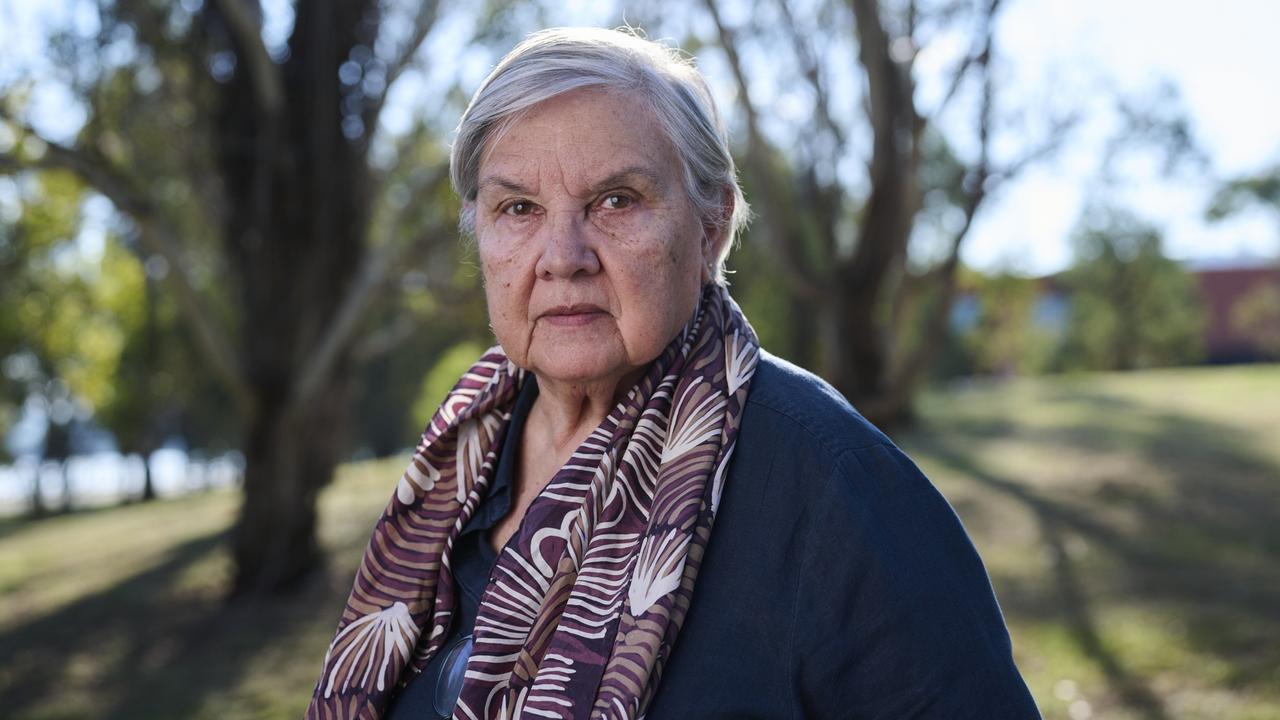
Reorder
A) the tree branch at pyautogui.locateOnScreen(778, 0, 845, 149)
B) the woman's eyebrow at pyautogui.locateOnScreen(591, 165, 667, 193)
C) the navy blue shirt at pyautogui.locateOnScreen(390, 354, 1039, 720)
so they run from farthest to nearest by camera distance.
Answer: the tree branch at pyautogui.locateOnScreen(778, 0, 845, 149)
the woman's eyebrow at pyautogui.locateOnScreen(591, 165, 667, 193)
the navy blue shirt at pyautogui.locateOnScreen(390, 354, 1039, 720)

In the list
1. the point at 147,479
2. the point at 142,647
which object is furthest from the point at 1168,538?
the point at 147,479

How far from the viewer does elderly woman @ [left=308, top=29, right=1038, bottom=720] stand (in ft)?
5.58

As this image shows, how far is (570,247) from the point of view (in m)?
2.06

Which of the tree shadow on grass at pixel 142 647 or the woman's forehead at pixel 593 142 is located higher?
the woman's forehead at pixel 593 142

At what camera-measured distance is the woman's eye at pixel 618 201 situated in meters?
2.05

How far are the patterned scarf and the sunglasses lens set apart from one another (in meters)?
0.06

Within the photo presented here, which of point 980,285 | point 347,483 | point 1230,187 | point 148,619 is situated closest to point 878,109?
point 148,619

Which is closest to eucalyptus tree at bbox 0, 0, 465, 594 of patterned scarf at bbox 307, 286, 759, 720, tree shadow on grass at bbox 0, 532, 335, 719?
tree shadow on grass at bbox 0, 532, 335, 719

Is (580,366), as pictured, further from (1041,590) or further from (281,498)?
(281,498)

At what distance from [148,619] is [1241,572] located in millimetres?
8742

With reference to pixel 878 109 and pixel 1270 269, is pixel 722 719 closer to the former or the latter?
pixel 878 109

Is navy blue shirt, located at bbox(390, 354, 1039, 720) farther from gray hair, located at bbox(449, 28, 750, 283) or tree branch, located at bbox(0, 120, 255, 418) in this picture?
tree branch, located at bbox(0, 120, 255, 418)

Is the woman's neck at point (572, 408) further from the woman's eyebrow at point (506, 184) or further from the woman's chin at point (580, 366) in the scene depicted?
the woman's eyebrow at point (506, 184)

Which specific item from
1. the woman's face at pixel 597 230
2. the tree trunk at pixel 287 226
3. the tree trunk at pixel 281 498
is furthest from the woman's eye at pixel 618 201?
the tree trunk at pixel 281 498
